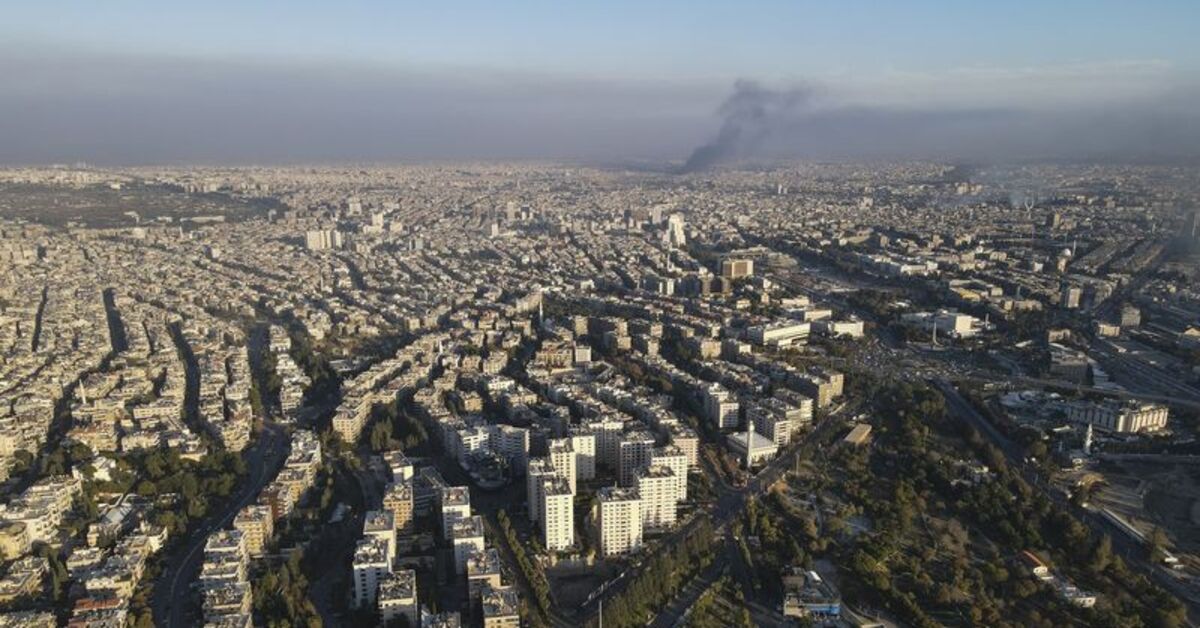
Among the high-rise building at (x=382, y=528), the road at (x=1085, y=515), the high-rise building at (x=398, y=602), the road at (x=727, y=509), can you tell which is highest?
the high-rise building at (x=382, y=528)

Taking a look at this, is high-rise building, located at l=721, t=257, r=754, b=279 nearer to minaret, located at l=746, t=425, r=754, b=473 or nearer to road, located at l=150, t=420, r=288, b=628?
minaret, located at l=746, t=425, r=754, b=473

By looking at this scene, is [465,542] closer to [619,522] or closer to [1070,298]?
[619,522]

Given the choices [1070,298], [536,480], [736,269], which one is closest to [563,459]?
[536,480]

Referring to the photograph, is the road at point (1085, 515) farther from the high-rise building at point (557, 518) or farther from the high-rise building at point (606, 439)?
the high-rise building at point (557, 518)

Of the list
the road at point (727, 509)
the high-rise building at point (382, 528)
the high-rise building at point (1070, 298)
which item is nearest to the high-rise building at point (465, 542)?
the high-rise building at point (382, 528)

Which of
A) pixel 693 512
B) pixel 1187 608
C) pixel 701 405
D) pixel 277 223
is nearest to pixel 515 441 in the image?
pixel 693 512

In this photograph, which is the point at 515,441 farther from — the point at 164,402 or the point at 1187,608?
the point at 1187,608
